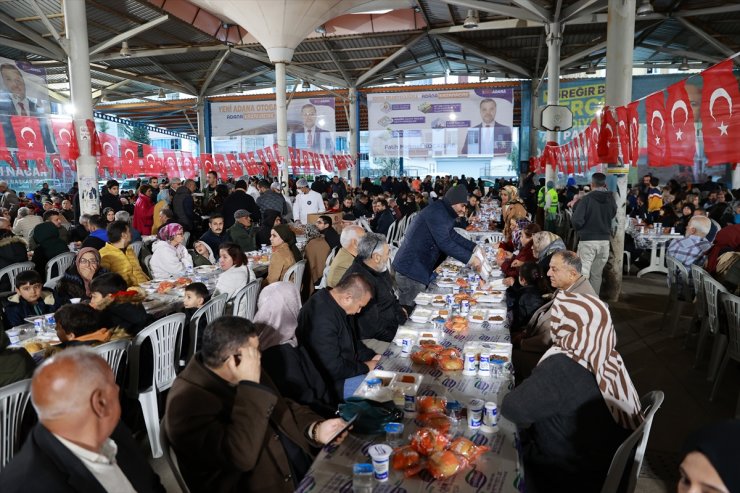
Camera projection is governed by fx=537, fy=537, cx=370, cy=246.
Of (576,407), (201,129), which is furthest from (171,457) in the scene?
(201,129)

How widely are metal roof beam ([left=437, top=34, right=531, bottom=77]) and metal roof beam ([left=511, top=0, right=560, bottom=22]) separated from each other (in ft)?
17.1

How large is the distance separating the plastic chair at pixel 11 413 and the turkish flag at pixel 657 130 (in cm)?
701

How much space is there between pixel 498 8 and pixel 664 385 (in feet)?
34.9

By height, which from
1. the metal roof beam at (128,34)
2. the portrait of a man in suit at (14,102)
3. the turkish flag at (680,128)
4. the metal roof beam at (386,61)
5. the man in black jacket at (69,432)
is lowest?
the man in black jacket at (69,432)

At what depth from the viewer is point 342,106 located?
25.5 meters

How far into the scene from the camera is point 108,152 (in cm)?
1814

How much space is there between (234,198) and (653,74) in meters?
19.8

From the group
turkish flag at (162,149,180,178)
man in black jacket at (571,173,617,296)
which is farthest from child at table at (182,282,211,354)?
turkish flag at (162,149,180,178)

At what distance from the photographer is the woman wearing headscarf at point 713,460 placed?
1320 mm

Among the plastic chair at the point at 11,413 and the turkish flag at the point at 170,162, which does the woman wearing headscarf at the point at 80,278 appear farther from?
the turkish flag at the point at 170,162

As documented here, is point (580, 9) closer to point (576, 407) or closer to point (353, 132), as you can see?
point (576, 407)

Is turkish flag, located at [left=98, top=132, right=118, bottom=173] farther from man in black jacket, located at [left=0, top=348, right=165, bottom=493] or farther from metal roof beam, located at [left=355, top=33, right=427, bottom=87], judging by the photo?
man in black jacket, located at [left=0, top=348, right=165, bottom=493]

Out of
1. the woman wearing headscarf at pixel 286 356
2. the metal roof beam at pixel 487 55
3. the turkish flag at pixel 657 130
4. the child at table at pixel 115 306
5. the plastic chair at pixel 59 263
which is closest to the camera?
the woman wearing headscarf at pixel 286 356

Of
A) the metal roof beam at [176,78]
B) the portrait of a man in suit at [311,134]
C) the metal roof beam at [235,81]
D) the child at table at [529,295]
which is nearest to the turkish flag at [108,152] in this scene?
the metal roof beam at [176,78]
